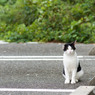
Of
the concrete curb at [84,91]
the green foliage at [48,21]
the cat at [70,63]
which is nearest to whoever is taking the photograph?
the concrete curb at [84,91]

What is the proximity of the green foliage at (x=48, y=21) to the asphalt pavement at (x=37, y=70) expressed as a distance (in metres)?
0.91

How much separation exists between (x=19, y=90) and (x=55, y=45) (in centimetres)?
578

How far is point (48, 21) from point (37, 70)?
545 cm

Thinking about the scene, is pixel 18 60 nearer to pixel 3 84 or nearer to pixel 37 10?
pixel 3 84

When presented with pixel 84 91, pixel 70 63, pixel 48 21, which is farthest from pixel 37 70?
pixel 48 21

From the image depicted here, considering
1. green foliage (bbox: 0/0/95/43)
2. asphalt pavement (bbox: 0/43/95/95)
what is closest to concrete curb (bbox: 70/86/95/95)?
asphalt pavement (bbox: 0/43/95/95)

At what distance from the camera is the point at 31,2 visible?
627 inches

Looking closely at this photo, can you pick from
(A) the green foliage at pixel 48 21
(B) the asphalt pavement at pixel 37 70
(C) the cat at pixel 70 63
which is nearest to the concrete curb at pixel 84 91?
(B) the asphalt pavement at pixel 37 70

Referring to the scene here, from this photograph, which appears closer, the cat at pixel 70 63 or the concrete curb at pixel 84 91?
the concrete curb at pixel 84 91

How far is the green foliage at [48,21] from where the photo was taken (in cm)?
1412

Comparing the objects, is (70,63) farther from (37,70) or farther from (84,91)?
(37,70)

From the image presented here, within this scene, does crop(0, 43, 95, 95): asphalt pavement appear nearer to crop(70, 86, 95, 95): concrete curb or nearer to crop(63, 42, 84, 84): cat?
crop(63, 42, 84, 84): cat

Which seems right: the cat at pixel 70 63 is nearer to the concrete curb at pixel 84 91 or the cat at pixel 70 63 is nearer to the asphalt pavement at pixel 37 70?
the asphalt pavement at pixel 37 70

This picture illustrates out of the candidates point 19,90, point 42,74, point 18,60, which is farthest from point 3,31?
point 19,90
